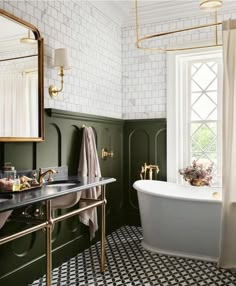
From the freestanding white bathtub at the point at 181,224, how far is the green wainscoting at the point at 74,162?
75 centimetres

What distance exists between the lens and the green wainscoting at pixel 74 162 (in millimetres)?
2773

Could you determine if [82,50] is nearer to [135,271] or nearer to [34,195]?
[34,195]

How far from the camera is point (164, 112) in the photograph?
179 inches

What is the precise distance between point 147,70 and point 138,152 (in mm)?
1148

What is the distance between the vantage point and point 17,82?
108 inches

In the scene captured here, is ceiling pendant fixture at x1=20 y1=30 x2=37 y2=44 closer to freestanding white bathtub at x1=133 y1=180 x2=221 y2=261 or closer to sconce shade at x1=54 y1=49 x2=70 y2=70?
sconce shade at x1=54 y1=49 x2=70 y2=70

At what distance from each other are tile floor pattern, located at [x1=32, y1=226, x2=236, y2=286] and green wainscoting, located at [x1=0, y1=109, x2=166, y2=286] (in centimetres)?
17

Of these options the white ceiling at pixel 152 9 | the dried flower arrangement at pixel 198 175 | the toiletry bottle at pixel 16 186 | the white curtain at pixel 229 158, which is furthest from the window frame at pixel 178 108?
the toiletry bottle at pixel 16 186

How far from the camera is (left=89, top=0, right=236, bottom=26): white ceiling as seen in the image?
417 centimetres

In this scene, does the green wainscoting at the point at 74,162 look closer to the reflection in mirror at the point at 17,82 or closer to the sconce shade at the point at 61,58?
the reflection in mirror at the point at 17,82

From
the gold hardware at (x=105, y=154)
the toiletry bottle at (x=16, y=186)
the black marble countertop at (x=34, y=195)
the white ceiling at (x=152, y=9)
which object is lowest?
the black marble countertop at (x=34, y=195)

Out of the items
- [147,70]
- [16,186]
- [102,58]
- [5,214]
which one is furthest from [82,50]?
[5,214]

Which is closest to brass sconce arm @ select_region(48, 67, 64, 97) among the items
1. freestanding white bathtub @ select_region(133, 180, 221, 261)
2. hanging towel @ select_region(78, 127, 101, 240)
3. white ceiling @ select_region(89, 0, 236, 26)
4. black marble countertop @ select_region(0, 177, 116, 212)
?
hanging towel @ select_region(78, 127, 101, 240)

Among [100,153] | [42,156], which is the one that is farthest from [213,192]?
[42,156]
